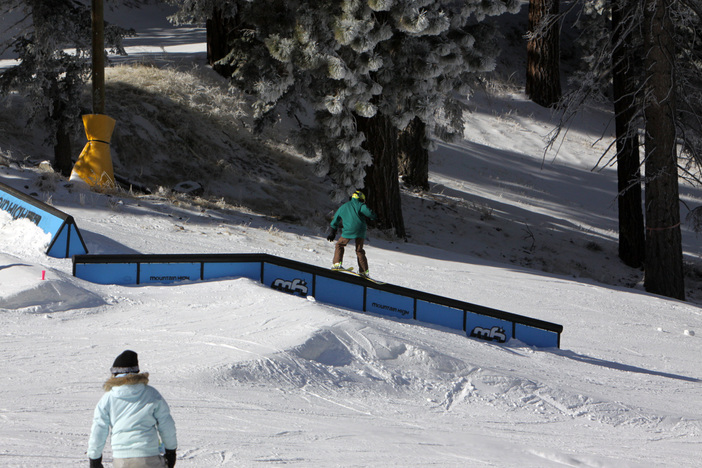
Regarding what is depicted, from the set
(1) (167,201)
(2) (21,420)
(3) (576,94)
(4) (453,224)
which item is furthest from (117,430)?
(4) (453,224)

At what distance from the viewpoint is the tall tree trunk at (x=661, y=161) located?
16.9 m

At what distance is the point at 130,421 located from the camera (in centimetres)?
415

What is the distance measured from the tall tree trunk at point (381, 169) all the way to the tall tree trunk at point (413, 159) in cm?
454

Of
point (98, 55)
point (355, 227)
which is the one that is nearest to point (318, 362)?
point (355, 227)

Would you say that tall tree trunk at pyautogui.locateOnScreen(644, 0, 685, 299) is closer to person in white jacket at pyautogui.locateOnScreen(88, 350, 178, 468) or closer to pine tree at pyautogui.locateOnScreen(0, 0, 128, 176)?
pine tree at pyautogui.locateOnScreen(0, 0, 128, 176)

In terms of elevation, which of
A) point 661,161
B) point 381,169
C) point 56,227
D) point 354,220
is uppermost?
point 661,161

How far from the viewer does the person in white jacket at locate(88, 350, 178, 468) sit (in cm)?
413

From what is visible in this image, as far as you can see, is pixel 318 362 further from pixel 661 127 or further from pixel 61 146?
pixel 661 127

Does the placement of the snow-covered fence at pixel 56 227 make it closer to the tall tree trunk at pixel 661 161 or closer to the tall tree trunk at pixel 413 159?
the tall tree trunk at pixel 661 161

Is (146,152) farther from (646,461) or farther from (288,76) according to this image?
(646,461)

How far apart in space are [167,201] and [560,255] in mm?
10505

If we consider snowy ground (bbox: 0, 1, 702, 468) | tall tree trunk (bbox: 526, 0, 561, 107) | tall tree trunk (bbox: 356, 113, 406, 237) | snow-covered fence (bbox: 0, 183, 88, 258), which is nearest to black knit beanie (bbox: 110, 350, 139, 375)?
snowy ground (bbox: 0, 1, 702, 468)

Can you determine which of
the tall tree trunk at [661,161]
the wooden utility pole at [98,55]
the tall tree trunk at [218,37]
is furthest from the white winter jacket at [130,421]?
the tall tree trunk at [218,37]

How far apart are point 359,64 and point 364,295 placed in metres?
6.35
